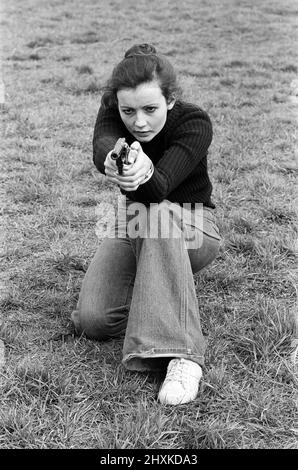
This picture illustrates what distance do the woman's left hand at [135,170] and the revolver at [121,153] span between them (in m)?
0.02

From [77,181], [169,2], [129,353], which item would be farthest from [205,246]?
[169,2]

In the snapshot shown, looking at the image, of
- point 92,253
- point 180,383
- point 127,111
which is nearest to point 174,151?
point 127,111

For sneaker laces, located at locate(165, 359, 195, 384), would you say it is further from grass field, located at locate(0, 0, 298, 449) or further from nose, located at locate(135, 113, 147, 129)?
nose, located at locate(135, 113, 147, 129)

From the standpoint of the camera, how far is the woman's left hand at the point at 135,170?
8.27 ft

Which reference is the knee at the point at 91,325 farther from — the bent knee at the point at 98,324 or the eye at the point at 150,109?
the eye at the point at 150,109

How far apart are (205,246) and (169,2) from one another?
1166cm

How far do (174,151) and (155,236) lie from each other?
0.42 meters

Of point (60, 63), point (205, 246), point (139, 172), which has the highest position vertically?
point (139, 172)

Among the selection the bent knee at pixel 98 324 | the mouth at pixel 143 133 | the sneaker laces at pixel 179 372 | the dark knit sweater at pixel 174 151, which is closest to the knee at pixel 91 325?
the bent knee at pixel 98 324

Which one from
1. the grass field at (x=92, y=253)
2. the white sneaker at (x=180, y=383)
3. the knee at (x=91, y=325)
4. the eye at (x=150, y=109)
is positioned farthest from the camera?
the knee at (x=91, y=325)

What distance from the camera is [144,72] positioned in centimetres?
272

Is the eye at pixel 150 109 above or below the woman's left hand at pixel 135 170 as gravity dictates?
above

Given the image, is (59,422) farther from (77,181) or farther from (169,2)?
(169,2)

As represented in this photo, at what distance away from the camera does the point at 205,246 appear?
3.05 metres
